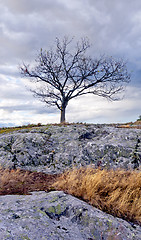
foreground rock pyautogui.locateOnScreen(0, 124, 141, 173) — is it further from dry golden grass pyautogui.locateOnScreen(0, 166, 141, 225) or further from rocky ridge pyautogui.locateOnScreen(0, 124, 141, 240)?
dry golden grass pyautogui.locateOnScreen(0, 166, 141, 225)

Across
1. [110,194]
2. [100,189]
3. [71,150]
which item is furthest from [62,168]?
[110,194]

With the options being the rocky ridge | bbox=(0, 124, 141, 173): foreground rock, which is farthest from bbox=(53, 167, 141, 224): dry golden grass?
bbox=(0, 124, 141, 173): foreground rock

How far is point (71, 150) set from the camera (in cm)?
788

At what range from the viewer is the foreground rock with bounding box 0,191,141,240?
275 centimetres

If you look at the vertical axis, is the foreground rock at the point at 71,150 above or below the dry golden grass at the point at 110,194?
above

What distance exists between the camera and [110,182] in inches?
198

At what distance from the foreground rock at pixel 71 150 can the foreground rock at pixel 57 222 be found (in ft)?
10.3

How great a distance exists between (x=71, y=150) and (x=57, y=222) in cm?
474

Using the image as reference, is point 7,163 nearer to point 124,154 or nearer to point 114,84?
point 124,154

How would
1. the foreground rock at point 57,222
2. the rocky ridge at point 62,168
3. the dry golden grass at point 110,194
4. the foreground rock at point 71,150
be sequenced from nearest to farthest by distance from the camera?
the foreground rock at point 57,222
the rocky ridge at point 62,168
the dry golden grass at point 110,194
the foreground rock at point 71,150

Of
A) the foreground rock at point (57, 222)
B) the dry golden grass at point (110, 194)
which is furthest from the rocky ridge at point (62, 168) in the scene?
the dry golden grass at point (110, 194)

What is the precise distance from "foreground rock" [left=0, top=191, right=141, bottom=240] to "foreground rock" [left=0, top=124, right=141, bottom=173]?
3.14 metres

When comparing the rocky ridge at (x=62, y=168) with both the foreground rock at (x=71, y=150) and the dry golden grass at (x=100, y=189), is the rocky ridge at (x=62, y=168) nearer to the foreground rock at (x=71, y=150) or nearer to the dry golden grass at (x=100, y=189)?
the foreground rock at (x=71, y=150)

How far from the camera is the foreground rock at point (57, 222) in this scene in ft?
9.03
